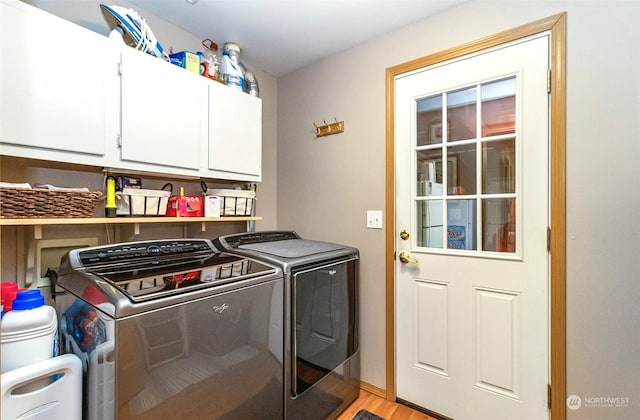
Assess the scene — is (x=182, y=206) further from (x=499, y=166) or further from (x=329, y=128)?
(x=499, y=166)

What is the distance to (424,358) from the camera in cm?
185

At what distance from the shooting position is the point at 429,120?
1.86 metres

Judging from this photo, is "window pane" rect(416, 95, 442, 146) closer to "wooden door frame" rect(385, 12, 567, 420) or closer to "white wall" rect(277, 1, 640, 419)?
"white wall" rect(277, 1, 640, 419)

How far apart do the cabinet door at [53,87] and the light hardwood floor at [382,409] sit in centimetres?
195

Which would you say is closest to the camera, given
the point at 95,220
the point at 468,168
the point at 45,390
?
the point at 45,390

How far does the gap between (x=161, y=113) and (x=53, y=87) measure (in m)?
0.42

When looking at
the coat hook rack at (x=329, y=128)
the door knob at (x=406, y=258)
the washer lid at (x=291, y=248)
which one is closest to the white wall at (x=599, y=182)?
the door knob at (x=406, y=258)

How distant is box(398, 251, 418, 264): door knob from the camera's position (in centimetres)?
188

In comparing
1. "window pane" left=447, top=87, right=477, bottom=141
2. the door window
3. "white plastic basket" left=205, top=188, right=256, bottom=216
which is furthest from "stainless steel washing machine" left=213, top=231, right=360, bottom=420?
"window pane" left=447, top=87, right=477, bottom=141

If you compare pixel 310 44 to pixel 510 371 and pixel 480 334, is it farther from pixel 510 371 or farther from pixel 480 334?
pixel 510 371

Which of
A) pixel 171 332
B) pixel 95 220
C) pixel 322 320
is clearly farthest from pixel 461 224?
pixel 95 220

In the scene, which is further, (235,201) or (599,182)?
(235,201)

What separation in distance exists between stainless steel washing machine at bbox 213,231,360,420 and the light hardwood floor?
0.16ft

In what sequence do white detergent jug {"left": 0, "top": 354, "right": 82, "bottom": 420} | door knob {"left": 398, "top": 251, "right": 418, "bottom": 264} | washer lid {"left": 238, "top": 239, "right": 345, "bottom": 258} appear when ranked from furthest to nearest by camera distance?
door knob {"left": 398, "top": 251, "right": 418, "bottom": 264}, washer lid {"left": 238, "top": 239, "right": 345, "bottom": 258}, white detergent jug {"left": 0, "top": 354, "right": 82, "bottom": 420}
